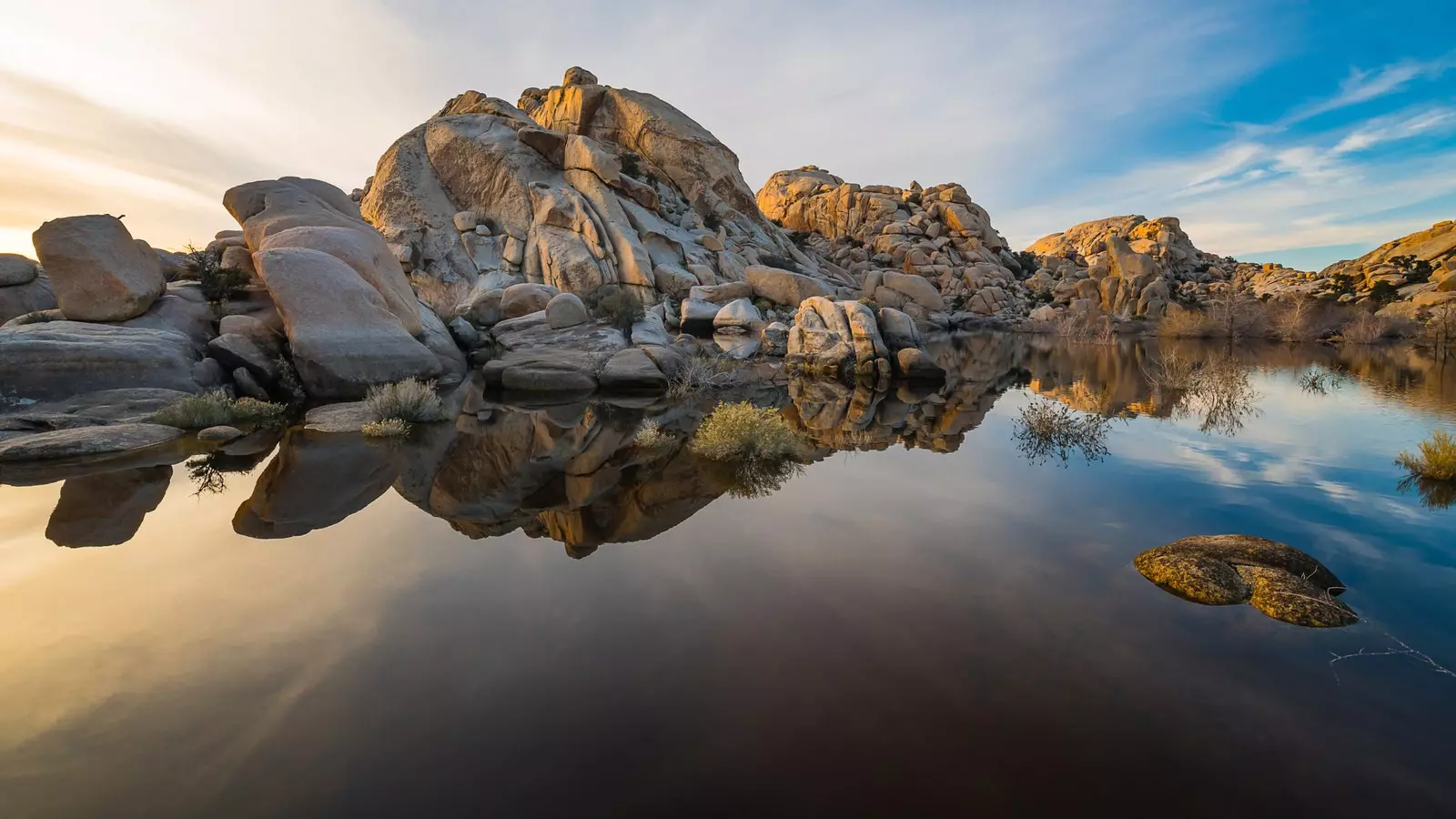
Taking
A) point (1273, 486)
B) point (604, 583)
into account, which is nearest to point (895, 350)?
point (1273, 486)

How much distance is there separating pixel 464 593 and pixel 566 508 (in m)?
2.68

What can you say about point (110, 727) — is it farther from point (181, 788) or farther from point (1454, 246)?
point (1454, 246)

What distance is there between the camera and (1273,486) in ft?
29.3

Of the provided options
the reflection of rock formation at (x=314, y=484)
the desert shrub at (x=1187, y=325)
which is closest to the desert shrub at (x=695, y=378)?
the reflection of rock formation at (x=314, y=484)

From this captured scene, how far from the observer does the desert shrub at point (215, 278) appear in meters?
17.2

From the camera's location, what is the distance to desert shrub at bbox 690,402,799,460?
11070mm

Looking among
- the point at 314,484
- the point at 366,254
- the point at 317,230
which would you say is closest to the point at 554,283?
the point at 366,254

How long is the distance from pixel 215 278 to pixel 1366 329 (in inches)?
2074

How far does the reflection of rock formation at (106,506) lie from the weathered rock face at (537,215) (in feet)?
87.1

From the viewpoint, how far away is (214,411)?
1276cm

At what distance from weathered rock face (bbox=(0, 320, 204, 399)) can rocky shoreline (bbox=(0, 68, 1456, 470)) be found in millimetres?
43

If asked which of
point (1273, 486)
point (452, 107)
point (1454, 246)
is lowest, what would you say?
point (1273, 486)

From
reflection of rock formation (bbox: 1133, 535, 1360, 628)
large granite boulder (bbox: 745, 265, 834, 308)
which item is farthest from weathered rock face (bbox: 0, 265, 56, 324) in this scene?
large granite boulder (bbox: 745, 265, 834, 308)

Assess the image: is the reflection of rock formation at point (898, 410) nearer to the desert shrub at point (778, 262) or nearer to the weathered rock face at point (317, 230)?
the weathered rock face at point (317, 230)
